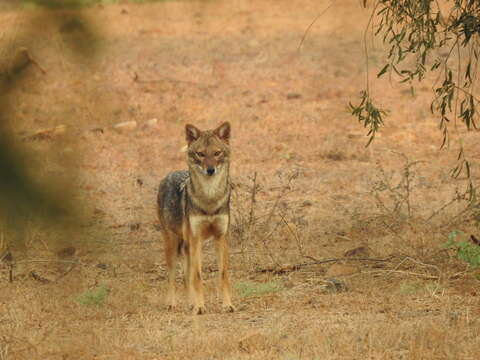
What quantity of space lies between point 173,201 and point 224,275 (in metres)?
1.05

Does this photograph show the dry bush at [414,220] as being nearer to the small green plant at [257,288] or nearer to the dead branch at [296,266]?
the dead branch at [296,266]

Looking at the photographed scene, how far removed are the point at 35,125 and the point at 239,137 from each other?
1336cm

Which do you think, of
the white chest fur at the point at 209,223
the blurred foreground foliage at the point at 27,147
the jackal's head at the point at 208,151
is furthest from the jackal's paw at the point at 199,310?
the blurred foreground foliage at the point at 27,147

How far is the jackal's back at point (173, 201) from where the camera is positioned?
302 inches

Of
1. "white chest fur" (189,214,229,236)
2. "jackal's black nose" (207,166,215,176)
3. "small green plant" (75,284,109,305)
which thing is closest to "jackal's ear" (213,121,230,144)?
"jackal's black nose" (207,166,215,176)

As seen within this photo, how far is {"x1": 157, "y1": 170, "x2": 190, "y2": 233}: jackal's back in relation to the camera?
7.68 meters

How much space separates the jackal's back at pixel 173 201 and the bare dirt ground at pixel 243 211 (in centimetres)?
55

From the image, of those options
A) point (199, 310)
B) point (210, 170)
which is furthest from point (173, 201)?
point (199, 310)

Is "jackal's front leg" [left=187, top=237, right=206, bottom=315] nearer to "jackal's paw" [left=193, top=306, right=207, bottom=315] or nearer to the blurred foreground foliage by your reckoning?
"jackal's paw" [left=193, top=306, right=207, bottom=315]

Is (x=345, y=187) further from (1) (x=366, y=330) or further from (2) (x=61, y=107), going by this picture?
(2) (x=61, y=107)

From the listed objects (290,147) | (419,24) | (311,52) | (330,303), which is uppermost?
(311,52)

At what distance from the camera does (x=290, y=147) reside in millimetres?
14398

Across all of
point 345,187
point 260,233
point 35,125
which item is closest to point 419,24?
point 260,233

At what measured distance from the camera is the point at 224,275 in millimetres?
7086
